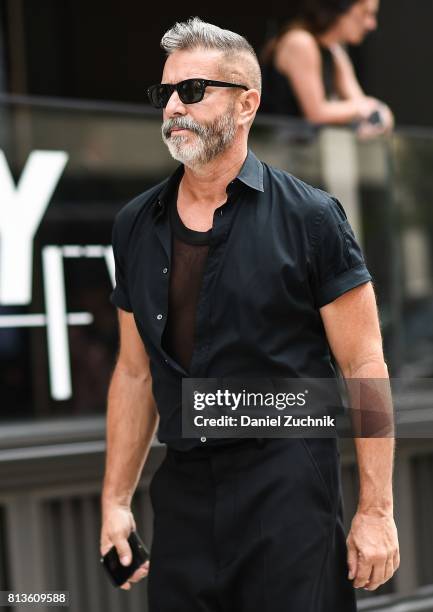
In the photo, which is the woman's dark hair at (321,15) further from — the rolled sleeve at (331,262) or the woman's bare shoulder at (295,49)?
the rolled sleeve at (331,262)

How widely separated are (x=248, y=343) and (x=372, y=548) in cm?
61

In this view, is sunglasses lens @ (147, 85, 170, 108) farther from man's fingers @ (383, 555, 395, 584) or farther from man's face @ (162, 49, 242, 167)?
man's fingers @ (383, 555, 395, 584)

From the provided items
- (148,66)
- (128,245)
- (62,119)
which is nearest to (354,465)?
(62,119)

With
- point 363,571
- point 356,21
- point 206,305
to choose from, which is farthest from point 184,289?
point 356,21

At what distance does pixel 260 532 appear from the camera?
8.92 ft

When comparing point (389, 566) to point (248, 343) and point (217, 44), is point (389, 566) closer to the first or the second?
point (248, 343)

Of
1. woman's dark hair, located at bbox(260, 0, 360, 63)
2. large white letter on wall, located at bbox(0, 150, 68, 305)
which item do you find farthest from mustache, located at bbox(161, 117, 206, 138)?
woman's dark hair, located at bbox(260, 0, 360, 63)

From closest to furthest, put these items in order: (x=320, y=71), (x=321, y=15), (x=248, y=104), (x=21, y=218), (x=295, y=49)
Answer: (x=248, y=104)
(x=21, y=218)
(x=295, y=49)
(x=320, y=71)
(x=321, y=15)

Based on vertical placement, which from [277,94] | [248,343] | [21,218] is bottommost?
[248,343]

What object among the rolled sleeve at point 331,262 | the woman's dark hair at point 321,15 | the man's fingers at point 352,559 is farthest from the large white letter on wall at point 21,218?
the man's fingers at point 352,559

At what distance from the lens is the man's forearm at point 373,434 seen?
8.94 feet

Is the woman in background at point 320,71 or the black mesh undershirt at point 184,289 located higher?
the woman in background at point 320,71

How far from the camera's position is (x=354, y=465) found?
4.95 meters

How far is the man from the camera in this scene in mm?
2715
